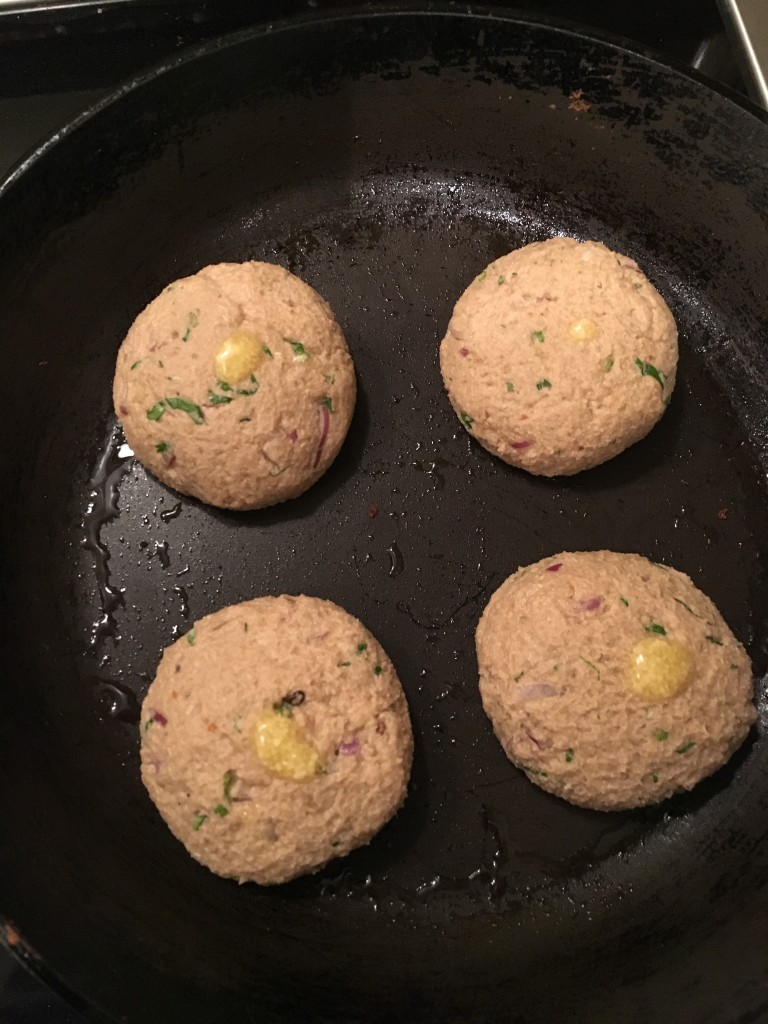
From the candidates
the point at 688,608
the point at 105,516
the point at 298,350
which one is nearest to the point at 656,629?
the point at 688,608

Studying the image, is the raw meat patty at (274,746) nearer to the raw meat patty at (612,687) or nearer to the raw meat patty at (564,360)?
the raw meat patty at (612,687)

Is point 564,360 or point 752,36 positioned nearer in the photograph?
point 564,360

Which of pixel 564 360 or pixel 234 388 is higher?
pixel 564 360

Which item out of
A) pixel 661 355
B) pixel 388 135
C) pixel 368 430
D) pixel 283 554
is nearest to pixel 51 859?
pixel 283 554

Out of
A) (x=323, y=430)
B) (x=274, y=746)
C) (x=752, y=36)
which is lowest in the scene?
(x=274, y=746)

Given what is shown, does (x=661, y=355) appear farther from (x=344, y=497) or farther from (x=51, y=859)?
(x=51, y=859)

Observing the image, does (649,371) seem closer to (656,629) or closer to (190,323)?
(656,629)
